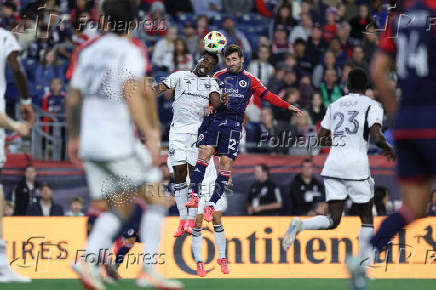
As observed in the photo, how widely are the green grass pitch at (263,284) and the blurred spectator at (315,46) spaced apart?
300 inches

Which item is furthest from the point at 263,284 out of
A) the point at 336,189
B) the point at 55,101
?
the point at 55,101

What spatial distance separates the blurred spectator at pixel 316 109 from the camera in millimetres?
A: 16953

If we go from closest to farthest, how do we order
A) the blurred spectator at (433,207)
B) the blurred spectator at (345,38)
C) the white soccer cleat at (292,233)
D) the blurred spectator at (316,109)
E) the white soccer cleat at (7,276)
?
1. the white soccer cleat at (7,276)
2. the white soccer cleat at (292,233)
3. the blurred spectator at (433,207)
4. the blurred spectator at (316,109)
5. the blurred spectator at (345,38)

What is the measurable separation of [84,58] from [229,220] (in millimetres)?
6758

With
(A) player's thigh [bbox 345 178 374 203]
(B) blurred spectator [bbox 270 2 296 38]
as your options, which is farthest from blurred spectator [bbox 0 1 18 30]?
(A) player's thigh [bbox 345 178 374 203]

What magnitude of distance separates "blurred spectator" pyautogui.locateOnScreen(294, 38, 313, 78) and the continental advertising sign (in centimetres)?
569

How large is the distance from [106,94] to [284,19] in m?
13.1

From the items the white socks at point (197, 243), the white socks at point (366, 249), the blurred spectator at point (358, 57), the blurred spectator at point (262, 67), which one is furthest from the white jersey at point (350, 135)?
the blurred spectator at point (358, 57)

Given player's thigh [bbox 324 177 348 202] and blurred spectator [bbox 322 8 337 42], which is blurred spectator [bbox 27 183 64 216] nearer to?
player's thigh [bbox 324 177 348 202]

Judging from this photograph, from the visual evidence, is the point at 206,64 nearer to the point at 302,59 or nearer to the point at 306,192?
the point at 306,192

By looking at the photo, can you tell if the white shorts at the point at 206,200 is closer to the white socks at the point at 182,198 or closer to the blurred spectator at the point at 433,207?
the white socks at the point at 182,198

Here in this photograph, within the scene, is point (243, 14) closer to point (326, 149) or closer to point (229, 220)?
point (326, 149)

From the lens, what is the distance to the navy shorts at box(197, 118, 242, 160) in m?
12.4

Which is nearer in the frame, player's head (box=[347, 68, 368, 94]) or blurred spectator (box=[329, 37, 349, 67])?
player's head (box=[347, 68, 368, 94])
